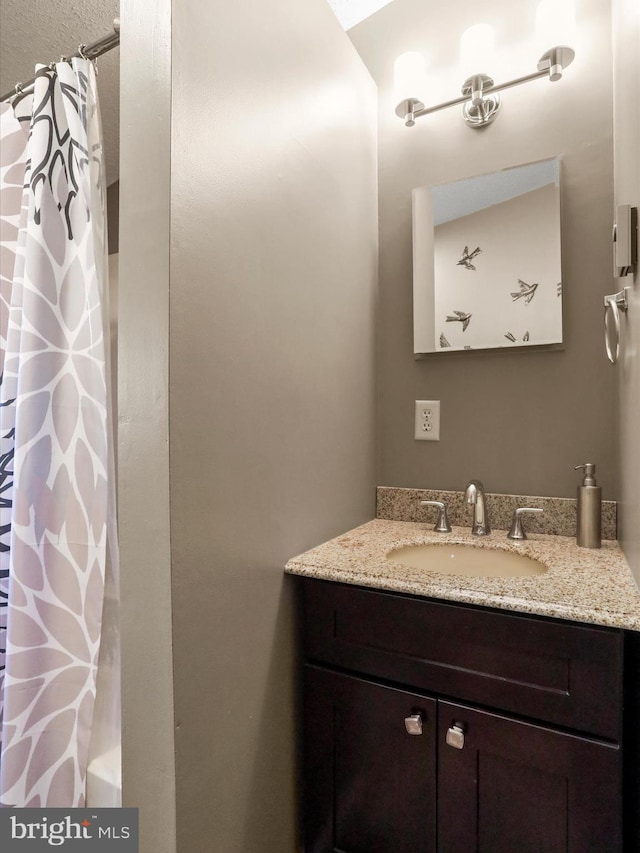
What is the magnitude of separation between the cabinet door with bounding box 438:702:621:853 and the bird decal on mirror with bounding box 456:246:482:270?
117cm

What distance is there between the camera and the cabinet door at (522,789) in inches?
32.1

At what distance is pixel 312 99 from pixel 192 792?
59.4 inches

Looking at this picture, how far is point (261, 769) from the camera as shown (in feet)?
3.30

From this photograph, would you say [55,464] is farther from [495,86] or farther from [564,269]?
[495,86]

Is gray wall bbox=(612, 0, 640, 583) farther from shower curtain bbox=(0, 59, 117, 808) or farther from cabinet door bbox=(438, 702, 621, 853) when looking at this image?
shower curtain bbox=(0, 59, 117, 808)

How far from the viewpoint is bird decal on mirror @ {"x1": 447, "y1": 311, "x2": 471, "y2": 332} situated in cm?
147

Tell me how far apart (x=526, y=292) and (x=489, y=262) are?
14cm

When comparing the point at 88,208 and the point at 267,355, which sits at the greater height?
the point at 88,208

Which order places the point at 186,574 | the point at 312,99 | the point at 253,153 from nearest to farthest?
the point at 186,574
the point at 253,153
the point at 312,99

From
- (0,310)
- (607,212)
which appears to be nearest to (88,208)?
(0,310)

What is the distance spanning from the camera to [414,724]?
96 cm

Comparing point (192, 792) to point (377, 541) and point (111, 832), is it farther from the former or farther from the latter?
point (377, 541)

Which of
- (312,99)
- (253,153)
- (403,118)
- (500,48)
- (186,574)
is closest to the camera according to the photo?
(186,574)

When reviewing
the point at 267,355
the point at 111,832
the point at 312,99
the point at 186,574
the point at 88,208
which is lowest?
the point at 111,832
